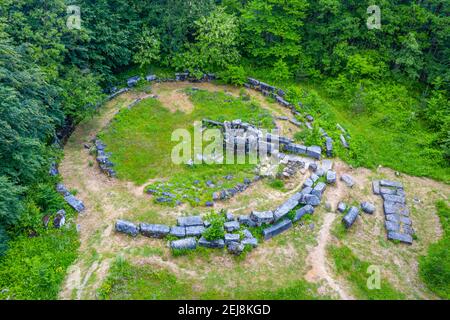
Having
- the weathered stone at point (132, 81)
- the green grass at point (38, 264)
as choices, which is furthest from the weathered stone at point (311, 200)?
the weathered stone at point (132, 81)

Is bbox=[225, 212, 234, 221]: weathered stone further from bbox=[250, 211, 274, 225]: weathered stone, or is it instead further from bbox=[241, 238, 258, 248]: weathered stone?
bbox=[241, 238, 258, 248]: weathered stone

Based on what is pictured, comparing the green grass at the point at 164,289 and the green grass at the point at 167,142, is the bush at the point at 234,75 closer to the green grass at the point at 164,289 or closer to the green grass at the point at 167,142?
the green grass at the point at 167,142

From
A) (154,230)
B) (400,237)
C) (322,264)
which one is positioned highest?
(154,230)

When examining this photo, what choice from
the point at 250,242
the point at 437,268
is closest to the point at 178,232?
the point at 250,242

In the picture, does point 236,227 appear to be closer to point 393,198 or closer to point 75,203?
point 75,203

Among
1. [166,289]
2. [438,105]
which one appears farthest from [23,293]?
[438,105]

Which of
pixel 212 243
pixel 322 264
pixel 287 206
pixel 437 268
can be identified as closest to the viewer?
pixel 437 268

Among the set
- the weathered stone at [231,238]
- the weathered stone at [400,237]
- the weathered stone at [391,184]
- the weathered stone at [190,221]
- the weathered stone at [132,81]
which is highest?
the weathered stone at [132,81]
